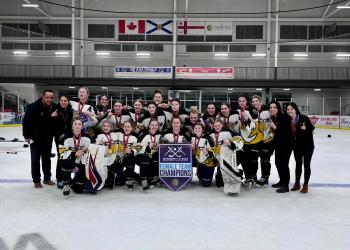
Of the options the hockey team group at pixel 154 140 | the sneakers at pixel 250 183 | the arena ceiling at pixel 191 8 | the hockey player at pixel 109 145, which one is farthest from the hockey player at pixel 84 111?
the arena ceiling at pixel 191 8

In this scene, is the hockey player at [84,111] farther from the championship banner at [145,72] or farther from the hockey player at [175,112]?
the championship banner at [145,72]

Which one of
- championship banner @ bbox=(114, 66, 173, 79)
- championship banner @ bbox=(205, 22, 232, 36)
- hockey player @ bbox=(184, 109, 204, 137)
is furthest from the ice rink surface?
championship banner @ bbox=(205, 22, 232, 36)

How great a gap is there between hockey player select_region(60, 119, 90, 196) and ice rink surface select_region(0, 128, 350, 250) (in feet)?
0.85

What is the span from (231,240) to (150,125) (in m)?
2.64

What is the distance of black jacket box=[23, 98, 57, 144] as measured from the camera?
5.35m

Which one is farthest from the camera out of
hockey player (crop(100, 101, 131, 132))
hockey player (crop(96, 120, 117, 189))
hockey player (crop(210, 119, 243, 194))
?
hockey player (crop(100, 101, 131, 132))

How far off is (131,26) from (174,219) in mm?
28899

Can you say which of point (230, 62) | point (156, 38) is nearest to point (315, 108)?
point (230, 62)

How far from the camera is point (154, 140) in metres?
5.48

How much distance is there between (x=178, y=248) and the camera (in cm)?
297

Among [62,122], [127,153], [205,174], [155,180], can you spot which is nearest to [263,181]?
[205,174]

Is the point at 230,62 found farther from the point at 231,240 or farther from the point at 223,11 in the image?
the point at 231,240

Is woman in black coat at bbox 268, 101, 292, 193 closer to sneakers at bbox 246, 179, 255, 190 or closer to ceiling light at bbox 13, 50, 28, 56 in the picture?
sneakers at bbox 246, 179, 255, 190

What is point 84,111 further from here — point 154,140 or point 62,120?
point 154,140
